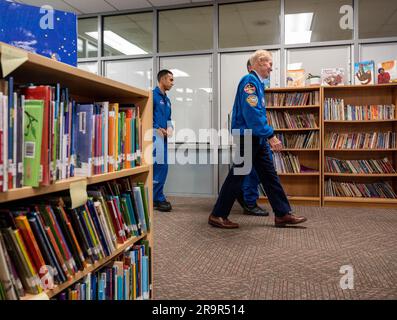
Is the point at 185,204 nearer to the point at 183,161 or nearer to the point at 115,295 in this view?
the point at 183,161

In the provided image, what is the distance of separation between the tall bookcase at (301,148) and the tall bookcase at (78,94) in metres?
2.70

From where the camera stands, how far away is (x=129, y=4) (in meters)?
4.48

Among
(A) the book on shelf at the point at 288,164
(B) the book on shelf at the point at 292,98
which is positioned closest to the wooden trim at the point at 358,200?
(A) the book on shelf at the point at 288,164

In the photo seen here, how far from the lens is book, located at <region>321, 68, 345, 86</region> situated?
3887 mm

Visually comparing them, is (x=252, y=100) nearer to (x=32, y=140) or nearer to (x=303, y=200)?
(x=303, y=200)

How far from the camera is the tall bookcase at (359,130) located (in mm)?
3744

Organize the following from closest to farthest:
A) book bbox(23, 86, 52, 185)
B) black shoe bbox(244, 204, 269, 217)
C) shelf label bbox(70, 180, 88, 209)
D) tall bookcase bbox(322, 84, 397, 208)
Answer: book bbox(23, 86, 52, 185) → shelf label bbox(70, 180, 88, 209) → black shoe bbox(244, 204, 269, 217) → tall bookcase bbox(322, 84, 397, 208)

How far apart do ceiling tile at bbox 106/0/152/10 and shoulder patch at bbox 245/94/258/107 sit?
2640 mm

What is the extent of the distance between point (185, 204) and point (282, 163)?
4.00 ft

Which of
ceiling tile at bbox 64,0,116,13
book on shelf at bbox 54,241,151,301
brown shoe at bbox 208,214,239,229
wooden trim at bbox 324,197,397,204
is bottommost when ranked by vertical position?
brown shoe at bbox 208,214,239,229

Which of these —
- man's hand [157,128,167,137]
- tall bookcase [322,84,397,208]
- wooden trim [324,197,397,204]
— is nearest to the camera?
man's hand [157,128,167,137]

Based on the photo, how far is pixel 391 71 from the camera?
3729 mm

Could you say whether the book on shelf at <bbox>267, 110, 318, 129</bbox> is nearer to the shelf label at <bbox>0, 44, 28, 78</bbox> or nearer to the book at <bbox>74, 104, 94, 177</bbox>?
the book at <bbox>74, 104, 94, 177</bbox>

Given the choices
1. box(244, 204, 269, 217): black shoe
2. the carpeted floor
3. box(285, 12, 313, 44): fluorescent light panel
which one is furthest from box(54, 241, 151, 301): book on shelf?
box(285, 12, 313, 44): fluorescent light panel
